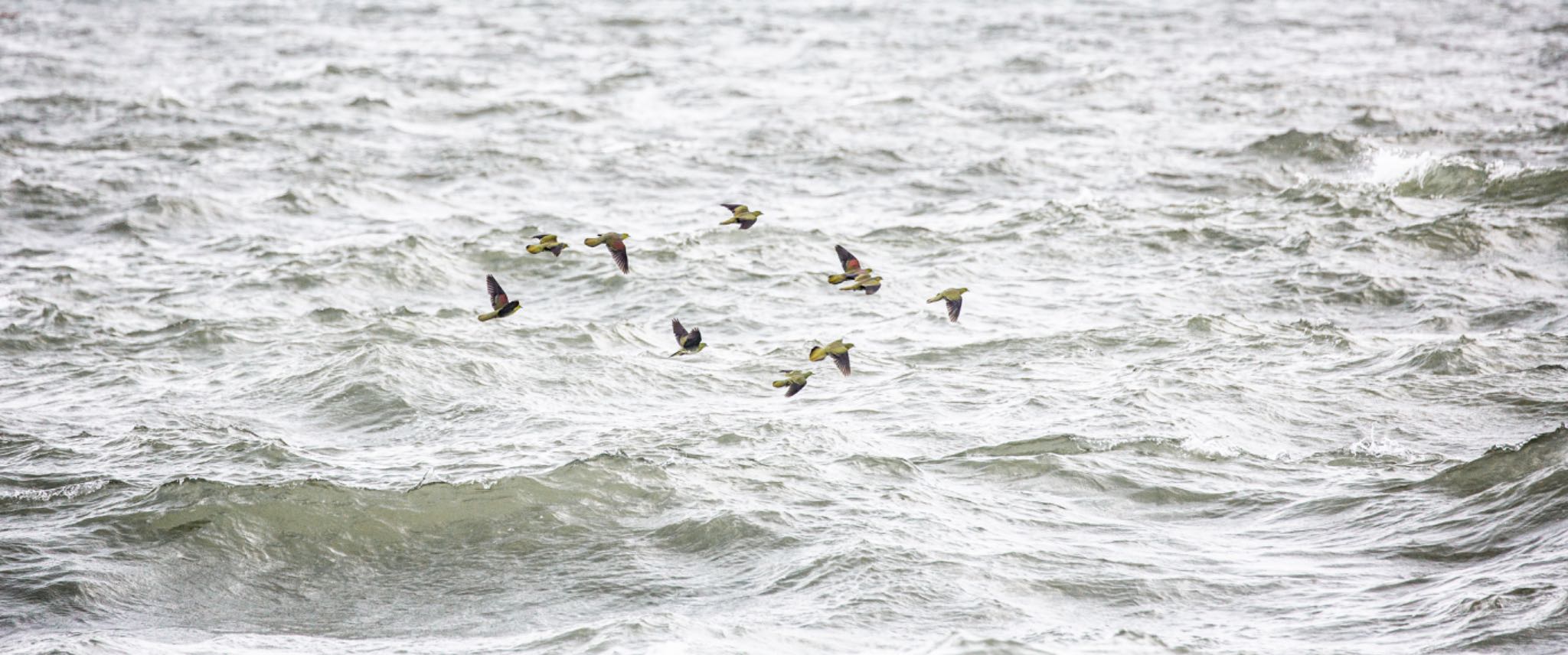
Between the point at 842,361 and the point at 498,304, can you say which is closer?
the point at 498,304

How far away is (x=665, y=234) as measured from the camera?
53.7 ft

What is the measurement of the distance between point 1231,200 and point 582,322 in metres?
8.12

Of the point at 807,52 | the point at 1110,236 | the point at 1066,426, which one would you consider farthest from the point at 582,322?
the point at 807,52

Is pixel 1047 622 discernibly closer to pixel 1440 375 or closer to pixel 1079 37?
pixel 1440 375

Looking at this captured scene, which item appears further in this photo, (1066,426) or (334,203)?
(334,203)

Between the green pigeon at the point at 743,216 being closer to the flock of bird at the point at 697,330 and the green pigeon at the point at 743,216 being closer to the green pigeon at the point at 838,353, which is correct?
the flock of bird at the point at 697,330

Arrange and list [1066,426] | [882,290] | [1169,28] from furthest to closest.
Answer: [1169,28], [882,290], [1066,426]

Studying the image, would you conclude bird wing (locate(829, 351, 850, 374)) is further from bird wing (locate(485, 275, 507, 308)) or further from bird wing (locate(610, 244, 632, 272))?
bird wing (locate(485, 275, 507, 308))

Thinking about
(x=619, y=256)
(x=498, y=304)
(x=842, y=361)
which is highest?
(x=619, y=256)

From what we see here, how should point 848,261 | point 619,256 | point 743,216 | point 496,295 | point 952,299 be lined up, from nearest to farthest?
1. point 496,295
2. point 619,256
3. point 848,261
4. point 743,216
5. point 952,299

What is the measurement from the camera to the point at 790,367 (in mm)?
12305

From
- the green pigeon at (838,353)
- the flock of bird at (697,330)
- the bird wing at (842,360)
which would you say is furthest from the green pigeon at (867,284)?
the bird wing at (842,360)

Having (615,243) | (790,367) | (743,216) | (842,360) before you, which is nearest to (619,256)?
(615,243)

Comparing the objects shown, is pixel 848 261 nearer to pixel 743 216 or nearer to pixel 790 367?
pixel 743 216
